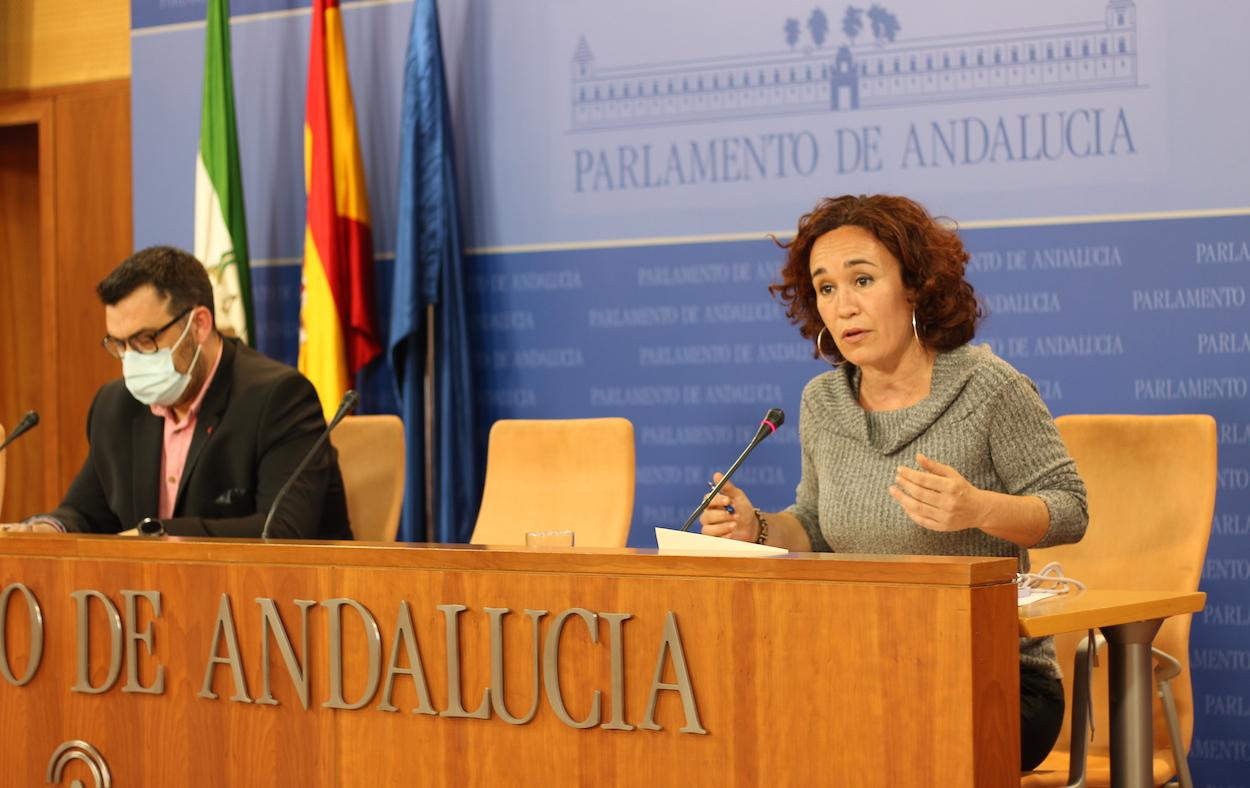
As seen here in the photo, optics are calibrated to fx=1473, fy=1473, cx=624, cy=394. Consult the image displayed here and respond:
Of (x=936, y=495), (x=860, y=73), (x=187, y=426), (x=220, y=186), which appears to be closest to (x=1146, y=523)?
(x=936, y=495)

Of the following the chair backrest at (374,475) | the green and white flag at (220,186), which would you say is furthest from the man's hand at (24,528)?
the green and white flag at (220,186)

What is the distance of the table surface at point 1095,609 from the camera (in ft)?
7.23

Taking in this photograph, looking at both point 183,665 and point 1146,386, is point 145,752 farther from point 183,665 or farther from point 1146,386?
point 1146,386

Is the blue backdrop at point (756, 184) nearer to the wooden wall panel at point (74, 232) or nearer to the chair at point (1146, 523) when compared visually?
the wooden wall panel at point (74, 232)

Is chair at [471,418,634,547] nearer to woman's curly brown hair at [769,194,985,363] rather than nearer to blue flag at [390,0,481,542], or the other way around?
blue flag at [390,0,481,542]

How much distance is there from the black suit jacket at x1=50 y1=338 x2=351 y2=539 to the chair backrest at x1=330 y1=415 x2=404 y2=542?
0.12m

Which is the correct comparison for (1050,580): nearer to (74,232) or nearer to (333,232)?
(333,232)

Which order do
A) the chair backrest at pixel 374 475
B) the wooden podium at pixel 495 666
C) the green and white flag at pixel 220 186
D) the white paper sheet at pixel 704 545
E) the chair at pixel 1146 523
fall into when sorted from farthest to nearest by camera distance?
the green and white flag at pixel 220 186, the chair backrest at pixel 374 475, the chair at pixel 1146 523, the white paper sheet at pixel 704 545, the wooden podium at pixel 495 666

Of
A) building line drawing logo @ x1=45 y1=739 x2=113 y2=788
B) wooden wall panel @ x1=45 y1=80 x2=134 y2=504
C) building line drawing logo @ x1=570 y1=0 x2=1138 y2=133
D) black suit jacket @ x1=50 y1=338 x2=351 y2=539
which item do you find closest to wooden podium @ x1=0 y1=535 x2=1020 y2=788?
building line drawing logo @ x1=45 y1=739 x2=113 y2=788

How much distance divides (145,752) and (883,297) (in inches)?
62.0

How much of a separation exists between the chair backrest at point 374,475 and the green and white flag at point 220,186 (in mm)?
1361

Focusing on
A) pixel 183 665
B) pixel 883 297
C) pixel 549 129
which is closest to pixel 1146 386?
pixel 883 297

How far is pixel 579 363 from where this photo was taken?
5000 mm

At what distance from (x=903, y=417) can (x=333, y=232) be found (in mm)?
2841
